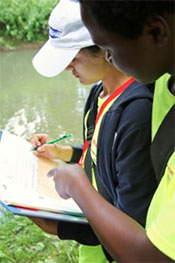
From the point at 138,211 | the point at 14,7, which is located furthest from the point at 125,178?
the point at 14,7

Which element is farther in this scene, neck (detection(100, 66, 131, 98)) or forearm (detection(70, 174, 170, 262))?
neck (detection(100, 66, 131, 98))

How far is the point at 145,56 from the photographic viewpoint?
1.94ft

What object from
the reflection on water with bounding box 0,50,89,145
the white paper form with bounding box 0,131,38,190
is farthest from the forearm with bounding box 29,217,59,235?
the reflection on water with bounding box 0,50,89,145

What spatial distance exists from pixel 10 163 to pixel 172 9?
79 centimetres

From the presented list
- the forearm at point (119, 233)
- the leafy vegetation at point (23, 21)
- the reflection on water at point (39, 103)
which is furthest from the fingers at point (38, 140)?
the leafy vegetation at point (23, 21)

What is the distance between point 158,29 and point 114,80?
1.67ft

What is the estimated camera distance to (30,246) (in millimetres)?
1736

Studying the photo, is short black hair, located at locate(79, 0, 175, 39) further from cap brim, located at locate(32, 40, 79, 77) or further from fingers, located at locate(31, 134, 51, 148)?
fingers, located at locate(31, 134, 51, 148)

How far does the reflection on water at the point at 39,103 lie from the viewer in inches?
127

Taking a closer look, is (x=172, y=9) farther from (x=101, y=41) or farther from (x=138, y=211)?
(x=138, y=211)

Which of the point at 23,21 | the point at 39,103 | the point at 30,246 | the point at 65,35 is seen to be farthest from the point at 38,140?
the point at 23,21

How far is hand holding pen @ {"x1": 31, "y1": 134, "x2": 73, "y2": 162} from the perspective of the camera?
49.8 inches

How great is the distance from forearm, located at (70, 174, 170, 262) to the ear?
34 cm

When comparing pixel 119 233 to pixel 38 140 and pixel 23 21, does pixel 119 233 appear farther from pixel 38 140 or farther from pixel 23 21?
pixel 23 21
